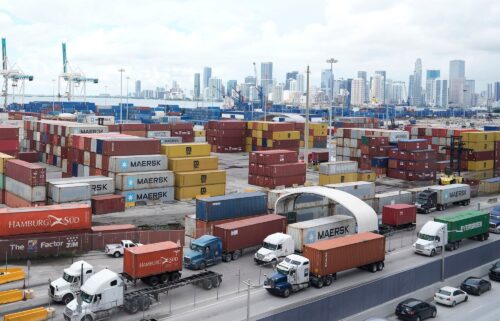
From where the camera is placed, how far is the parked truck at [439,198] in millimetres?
54969

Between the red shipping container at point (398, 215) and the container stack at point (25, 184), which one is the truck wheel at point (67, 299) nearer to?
the container stack at point (25, 184)

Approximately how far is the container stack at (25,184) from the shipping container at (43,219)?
1029 cm

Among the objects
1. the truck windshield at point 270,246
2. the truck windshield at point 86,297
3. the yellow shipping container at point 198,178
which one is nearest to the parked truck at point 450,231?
the truck windshield at point 270,246

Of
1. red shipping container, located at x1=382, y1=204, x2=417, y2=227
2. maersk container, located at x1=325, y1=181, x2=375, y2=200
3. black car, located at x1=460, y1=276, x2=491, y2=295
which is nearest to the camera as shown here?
black car, located at x1=460, y1=276, x2=491, y2=295

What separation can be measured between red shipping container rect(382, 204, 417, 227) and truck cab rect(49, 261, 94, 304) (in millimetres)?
27533

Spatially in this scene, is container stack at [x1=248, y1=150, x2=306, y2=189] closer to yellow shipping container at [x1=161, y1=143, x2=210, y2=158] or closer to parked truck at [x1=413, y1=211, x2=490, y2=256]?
yellow shipping container at [x1=161, y1=143, x2=210, y2=158]

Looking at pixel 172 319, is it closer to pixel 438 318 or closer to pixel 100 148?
pixel 438 318

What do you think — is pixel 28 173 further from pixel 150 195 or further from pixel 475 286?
pixel 475 286

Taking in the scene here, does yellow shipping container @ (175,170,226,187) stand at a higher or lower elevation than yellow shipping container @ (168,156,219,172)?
lower

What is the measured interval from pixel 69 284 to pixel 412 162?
58760 mm

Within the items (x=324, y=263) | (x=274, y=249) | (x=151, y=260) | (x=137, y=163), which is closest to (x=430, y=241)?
(x=324, y=263)

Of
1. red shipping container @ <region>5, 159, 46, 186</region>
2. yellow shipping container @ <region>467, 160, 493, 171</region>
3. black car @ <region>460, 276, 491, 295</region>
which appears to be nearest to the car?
black car @ <region>460, 276, 491, 295</region>

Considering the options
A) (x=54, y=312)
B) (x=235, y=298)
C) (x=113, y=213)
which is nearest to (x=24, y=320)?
(x=54, y=312)

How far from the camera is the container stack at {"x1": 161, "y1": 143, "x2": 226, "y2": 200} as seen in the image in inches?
2352
